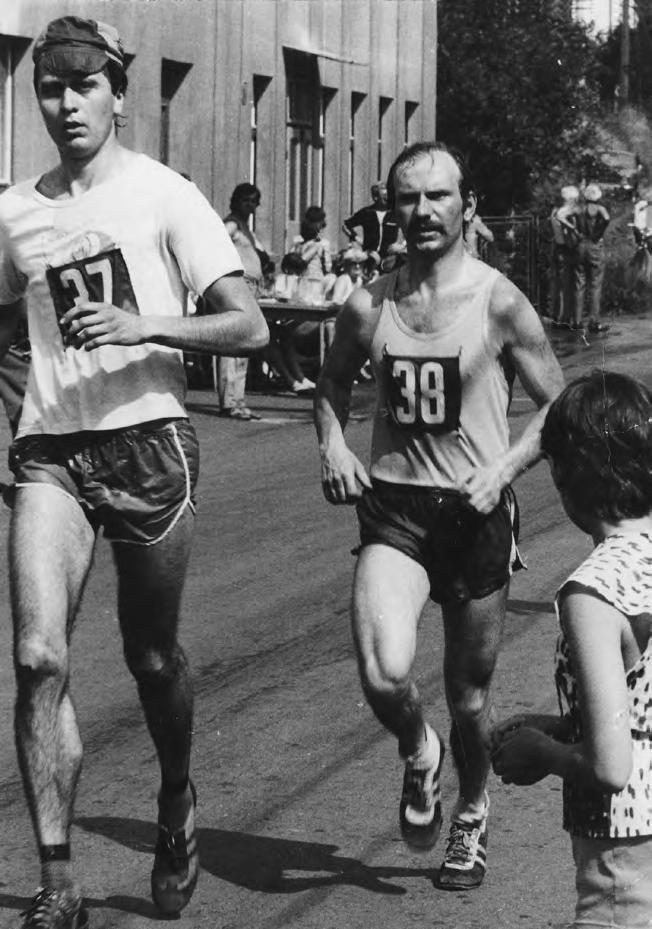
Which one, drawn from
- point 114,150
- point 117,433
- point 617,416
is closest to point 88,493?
point 117,433

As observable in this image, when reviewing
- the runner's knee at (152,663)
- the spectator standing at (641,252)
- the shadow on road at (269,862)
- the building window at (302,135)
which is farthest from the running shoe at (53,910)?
the spectator standing at (641,252)

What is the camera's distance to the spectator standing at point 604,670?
3.20 metres

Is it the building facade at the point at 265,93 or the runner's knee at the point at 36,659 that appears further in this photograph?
the building facade at the point at 265,93

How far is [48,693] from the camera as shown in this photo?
189 inches

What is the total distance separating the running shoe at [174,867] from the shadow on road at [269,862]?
273mm

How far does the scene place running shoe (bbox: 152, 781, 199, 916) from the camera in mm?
5121

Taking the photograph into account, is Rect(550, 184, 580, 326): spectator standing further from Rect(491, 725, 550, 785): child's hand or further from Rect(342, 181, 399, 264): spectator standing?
Rect(491, 725, 550, 785): child's hand

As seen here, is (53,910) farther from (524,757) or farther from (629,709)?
(629,709)

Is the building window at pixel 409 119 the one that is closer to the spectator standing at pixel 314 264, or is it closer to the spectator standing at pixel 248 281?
the spectator standing at pixel 314 264

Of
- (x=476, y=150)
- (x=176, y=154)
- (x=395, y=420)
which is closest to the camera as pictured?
(x=395, y=420)

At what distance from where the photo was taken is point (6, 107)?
21109 mm

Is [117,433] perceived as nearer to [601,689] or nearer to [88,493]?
[88,493]

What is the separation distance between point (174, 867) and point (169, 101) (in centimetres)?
2115

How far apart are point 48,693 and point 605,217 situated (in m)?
22.8
